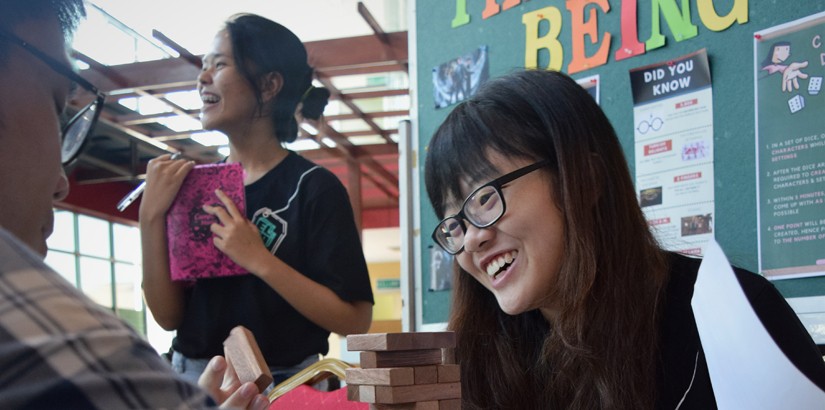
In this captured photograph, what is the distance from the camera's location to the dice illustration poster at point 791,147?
5.45 ft

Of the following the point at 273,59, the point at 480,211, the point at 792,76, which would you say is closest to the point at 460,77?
the point at 273,59

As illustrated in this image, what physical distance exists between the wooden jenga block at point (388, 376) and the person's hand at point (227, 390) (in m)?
0.11

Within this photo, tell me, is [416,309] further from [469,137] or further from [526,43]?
[469,137]

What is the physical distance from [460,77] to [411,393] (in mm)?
1683

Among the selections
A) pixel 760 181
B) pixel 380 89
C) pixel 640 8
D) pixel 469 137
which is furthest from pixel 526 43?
pixel 380 89

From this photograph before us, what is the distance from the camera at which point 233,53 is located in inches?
65.9

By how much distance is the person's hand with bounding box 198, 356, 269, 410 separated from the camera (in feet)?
2.61

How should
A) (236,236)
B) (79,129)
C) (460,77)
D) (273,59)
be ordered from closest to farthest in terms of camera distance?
(79,129), (236,236), (273,59), (460,77)

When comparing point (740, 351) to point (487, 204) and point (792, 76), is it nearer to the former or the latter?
point (487, 204)

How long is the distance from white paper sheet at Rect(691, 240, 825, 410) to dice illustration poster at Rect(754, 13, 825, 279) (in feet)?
3.13

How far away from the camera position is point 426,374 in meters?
0.88

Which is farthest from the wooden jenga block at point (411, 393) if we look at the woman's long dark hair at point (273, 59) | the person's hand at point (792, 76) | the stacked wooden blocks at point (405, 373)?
the person's hand at point (792, 76)

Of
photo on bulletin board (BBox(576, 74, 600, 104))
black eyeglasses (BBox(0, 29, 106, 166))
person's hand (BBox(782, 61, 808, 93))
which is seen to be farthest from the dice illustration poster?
black eyeglasses (BBox(0, 29, 106, 166))

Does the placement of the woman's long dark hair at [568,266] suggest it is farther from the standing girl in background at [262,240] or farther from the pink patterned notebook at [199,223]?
the pink patterned notebook at [199,223]
